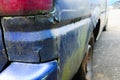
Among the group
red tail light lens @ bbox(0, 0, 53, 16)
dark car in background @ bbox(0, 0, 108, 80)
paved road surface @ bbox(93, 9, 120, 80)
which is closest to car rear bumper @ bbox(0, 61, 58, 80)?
dark car in background @ bbox(0, 0, 108, 80)

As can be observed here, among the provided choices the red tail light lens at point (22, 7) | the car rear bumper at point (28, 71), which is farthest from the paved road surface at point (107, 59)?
the red tail light lens at point (22, 7)

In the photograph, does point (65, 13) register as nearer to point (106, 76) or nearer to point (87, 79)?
point (87, 79)

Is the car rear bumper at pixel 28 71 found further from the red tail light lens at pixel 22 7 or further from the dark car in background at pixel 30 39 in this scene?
A: the red tail light lens at pixel 22 7

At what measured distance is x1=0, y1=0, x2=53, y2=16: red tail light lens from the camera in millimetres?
1646

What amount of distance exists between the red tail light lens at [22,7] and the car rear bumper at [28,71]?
33 centimetres

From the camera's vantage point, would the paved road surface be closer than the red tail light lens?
No

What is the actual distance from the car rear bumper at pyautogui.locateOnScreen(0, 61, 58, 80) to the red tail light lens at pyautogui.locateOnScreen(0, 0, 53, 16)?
0.33 m

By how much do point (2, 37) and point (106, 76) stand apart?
2.64 m

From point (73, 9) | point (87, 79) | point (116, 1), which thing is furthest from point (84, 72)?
point (116, 1)

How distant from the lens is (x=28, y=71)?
1.66m

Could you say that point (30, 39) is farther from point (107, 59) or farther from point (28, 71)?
point (107, 59)

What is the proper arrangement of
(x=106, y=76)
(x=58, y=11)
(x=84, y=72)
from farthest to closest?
(x=106, y=76)
(x=84, y=72)
(x=58, y=11)

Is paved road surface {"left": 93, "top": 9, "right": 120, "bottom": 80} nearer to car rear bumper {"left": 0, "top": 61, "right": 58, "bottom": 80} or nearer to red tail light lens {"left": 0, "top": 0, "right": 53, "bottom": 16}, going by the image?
car rear bumper {"left": 0, "top": 61, "right": 58, "bottom": 80}

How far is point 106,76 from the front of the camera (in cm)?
405
